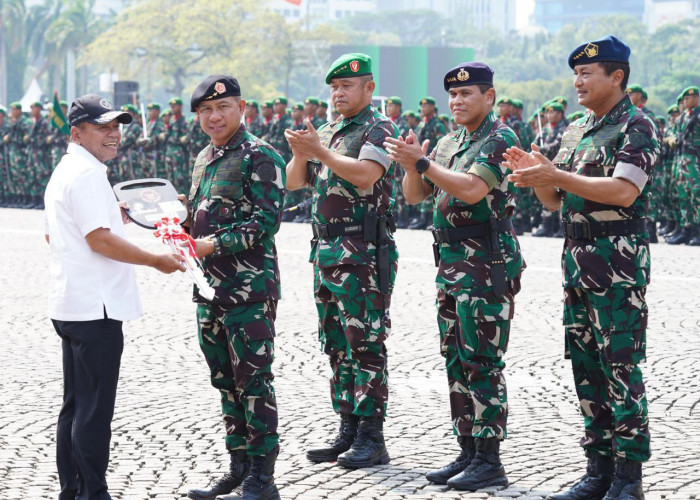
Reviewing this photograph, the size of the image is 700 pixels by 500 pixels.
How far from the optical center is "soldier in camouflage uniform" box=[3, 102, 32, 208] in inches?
1031

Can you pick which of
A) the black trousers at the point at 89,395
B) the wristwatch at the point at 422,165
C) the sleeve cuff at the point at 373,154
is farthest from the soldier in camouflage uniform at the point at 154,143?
the black trousers at the point at 89,395

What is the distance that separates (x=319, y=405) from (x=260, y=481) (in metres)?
1.90

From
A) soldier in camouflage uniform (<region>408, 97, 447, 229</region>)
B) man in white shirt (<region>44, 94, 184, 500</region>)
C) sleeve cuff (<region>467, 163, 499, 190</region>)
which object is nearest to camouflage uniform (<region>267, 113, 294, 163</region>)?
soldier in camouflage uniform (<region>408, 97, 447, 229</region>)

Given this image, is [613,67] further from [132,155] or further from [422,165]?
[132,155]

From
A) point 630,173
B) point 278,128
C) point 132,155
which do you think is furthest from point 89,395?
point 132,155

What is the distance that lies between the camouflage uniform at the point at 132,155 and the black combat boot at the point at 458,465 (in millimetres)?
19848

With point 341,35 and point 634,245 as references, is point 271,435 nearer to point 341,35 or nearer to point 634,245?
point 634,245

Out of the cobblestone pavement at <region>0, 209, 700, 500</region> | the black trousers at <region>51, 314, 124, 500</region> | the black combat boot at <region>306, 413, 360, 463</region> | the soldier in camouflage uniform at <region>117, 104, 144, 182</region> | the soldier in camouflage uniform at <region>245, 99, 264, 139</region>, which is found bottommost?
the cobblestone pavement at <region>0, 209, 700, 500</region>

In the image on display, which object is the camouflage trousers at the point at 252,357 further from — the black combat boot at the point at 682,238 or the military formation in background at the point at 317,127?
the black combat boot at the point at 682,238

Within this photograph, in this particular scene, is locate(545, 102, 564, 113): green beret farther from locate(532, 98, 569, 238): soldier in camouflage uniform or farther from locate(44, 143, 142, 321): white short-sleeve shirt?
locate(44, 143, 142, 321): white short-sleeve shirt

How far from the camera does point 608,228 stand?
16.6 ft

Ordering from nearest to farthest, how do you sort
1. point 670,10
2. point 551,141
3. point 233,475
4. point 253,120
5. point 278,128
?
1. point 233,475
2. point 551,141
3. point 278,128
4. point 253,120
5. point 670,10

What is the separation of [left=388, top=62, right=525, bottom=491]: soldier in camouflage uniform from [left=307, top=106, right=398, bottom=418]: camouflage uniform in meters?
0.33

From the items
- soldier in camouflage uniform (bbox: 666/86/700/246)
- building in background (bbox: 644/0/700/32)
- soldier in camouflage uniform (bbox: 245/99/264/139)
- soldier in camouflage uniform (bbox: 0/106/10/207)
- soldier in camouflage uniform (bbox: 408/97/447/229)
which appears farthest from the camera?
building in background (bbox: 644/0/700/32)
